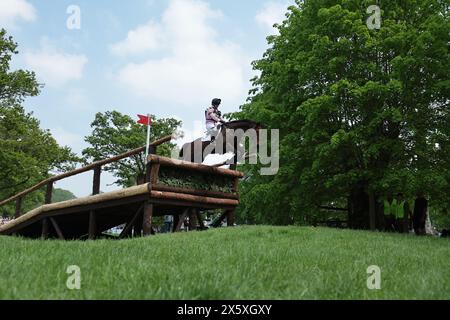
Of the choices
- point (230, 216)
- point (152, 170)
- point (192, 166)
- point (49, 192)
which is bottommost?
point (230, 216)

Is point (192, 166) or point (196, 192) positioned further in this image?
point (196, 192)

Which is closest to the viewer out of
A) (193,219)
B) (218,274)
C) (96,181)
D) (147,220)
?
(218,274)

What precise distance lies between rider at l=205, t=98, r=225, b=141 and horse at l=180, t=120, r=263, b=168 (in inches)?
6.1

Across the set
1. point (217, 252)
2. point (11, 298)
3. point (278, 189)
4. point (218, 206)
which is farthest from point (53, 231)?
point (11, 298)

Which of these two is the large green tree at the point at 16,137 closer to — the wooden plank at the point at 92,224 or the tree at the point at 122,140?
the tree at the point at 122,140

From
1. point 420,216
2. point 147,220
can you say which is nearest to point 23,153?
point 147,220

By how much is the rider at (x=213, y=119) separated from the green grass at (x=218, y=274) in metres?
5.75

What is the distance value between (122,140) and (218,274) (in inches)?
1567

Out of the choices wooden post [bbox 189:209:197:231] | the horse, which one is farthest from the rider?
wooden post [bbox 189:209:197:231]

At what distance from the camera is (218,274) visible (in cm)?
489

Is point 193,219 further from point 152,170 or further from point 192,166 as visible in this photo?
point 152,170

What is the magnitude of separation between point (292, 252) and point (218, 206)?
7.08 meters

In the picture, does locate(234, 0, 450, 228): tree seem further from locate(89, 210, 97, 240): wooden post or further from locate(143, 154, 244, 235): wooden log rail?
locate(89, 210, 97, 240): wooden post

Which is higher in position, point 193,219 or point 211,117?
point 211,117
